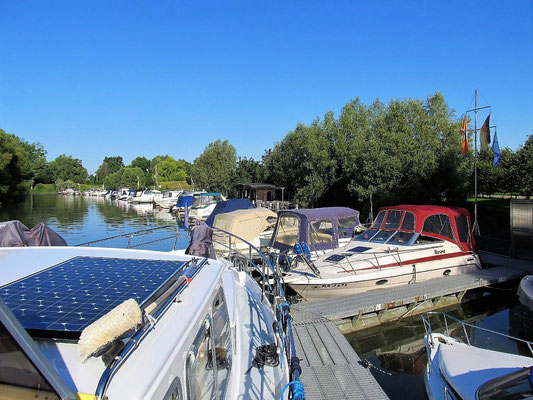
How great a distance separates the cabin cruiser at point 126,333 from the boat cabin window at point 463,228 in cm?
974

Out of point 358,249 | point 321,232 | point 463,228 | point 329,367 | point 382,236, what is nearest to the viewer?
point 329,367

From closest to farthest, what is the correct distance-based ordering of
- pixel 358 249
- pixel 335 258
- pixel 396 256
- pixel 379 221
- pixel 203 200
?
pixel 396 256
pixel 335 258
pixel 358 249
pixel 379 221
pixel 203 200

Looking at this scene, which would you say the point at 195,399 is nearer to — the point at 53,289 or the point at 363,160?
the point at 53,289

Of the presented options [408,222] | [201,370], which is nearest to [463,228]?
[408,222]

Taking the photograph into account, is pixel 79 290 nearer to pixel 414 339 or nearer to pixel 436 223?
pixel 414 339

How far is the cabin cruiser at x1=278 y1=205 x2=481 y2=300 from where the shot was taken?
33.6ft

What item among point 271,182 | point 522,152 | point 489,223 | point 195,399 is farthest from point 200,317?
point 271,182

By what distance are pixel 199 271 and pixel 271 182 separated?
42.0 m

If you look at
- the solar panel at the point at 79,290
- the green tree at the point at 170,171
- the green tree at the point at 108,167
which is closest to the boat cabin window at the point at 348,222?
the solar panel at the point at 79,290

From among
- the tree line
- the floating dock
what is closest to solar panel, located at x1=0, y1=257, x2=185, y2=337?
the floating dock

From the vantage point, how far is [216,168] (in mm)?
51875

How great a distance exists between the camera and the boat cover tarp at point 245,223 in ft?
49.7

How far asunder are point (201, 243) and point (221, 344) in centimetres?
346

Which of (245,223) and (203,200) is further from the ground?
(203,200)
